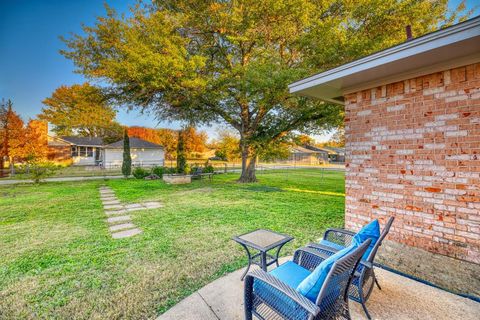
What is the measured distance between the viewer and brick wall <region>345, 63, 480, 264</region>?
2.82 meters

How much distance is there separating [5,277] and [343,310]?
175 inches

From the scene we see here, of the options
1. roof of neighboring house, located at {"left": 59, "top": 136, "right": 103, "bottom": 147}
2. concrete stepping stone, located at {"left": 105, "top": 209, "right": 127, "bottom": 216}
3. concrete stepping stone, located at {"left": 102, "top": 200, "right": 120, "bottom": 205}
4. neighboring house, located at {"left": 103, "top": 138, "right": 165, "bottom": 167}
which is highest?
roof of neighboring house, located at {"left": 59, "top": 136, "right": 103, "bottom": 147}

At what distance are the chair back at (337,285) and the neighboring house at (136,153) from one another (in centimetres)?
2863

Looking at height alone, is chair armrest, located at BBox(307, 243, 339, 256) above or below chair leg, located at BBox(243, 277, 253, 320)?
above

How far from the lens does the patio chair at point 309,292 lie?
4.97ft

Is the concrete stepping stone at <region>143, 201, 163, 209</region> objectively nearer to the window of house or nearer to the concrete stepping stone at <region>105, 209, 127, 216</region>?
the concrete stepping stone at <region>105, 209, 127, 216</region>

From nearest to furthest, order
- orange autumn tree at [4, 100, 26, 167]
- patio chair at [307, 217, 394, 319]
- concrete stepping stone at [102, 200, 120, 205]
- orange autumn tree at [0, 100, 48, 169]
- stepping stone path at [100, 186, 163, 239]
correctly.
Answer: patio chair at [307, 217, 394, 319]
stepping stone path at [100, 186, 163, 239]
concrete stepping stone at [102, 200, 120, 205]
orange autumn tree at [0, 100, 48, 169]
orange autumn tree at [4, 100, 26, 167]

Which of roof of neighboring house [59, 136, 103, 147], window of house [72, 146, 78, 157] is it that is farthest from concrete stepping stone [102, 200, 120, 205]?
window of house [72, 146, 78, 157]

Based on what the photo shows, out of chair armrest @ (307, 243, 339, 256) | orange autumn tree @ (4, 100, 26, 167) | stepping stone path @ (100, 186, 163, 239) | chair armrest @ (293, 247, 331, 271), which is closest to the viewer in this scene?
chair armrest @ (293, 247, 331, 271)

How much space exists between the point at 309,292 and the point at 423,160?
2837 millimetres

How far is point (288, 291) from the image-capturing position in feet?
5.18

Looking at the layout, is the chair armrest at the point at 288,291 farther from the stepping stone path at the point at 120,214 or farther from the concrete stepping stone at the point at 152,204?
the concrete stepping stone at the point at 152,204

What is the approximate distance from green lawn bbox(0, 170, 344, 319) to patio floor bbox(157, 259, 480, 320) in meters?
0.24

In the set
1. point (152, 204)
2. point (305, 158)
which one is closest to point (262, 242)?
point (152, 204)
